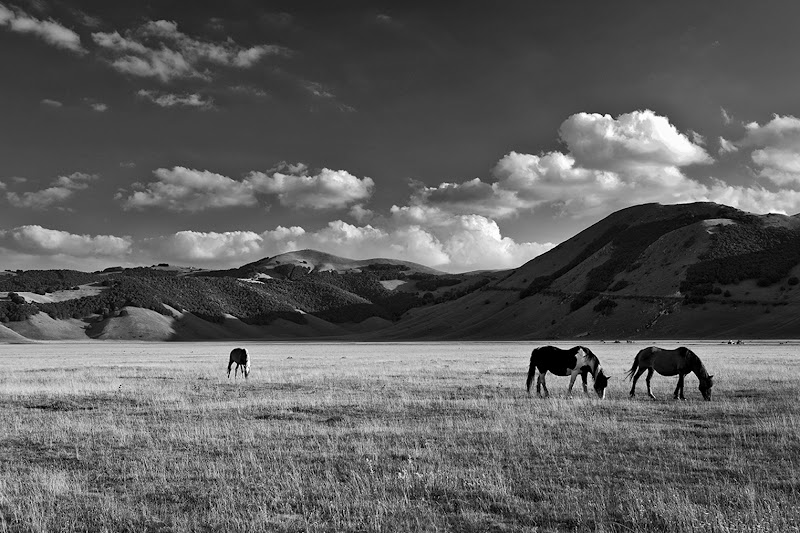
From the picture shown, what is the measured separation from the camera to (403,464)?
11500 millimetres

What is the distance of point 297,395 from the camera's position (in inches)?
950

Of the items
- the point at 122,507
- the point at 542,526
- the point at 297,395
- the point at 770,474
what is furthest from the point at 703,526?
the point at 297,395

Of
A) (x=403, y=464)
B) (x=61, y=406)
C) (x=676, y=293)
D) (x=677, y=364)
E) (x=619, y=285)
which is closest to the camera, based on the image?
(x=403, y=464)

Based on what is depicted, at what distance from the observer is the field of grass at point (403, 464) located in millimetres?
8352

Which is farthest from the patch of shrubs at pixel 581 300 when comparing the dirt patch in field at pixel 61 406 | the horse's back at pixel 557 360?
the dirt patch in field at pixel 61 406

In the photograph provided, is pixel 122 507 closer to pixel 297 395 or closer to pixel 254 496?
pixel 254 496

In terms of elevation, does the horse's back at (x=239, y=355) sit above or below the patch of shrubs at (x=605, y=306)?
below

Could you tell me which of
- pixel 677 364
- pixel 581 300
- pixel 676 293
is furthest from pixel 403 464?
pixel 581 300

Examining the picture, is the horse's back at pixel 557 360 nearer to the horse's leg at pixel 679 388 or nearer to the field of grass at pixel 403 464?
the field of grass at pixel 403 464

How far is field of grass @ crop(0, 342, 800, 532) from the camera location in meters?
8.35

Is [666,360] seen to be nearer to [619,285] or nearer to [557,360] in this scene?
[557,360]

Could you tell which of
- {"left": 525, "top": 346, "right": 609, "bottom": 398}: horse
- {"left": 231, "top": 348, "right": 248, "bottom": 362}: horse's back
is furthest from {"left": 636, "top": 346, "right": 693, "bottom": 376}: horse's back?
{"left": 231, "top": 348, "right": 248, "bottom": 362}: horse's back

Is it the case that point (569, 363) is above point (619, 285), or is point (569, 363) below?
below

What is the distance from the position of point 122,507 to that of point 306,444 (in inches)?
201
